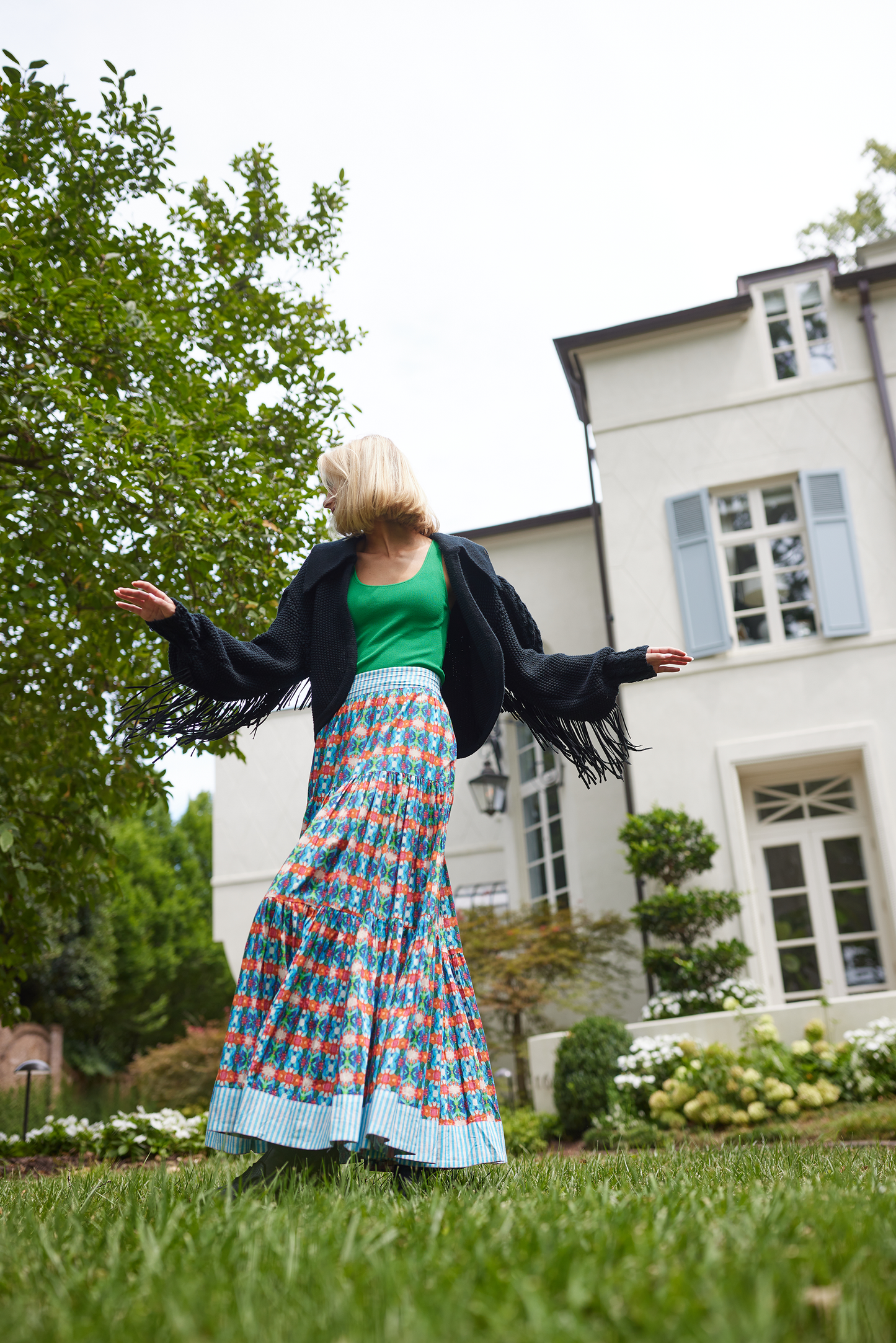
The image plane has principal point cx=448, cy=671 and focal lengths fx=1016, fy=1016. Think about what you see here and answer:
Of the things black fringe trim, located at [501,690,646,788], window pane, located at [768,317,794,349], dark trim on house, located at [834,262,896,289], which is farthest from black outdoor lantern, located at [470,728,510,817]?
black fringe trim, located at [501,690,646,788]

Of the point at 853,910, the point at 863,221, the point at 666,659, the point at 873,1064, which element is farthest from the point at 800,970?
the point at 863,221

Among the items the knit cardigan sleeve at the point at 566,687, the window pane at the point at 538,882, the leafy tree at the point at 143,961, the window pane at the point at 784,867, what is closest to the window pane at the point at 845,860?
the window pane at the point at 784,867

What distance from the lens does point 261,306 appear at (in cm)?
735

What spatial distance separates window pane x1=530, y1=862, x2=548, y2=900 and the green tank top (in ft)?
37.5

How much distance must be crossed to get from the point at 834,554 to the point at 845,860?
3.41 metres

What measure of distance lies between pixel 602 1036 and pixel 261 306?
665 cm

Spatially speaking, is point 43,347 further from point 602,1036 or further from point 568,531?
point 568,531

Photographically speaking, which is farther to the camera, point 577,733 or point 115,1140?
point 115,1140

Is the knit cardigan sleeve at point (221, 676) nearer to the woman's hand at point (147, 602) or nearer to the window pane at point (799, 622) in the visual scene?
the woman's hand at point (147, 602)

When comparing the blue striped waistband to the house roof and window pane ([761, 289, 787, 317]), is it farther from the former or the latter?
window pane ([761, 289, 787, 317])

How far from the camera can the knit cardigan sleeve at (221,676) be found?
2719mm

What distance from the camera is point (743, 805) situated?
11492 mm

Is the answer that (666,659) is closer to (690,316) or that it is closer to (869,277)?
(690,316)

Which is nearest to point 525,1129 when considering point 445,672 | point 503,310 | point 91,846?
point 91,846
